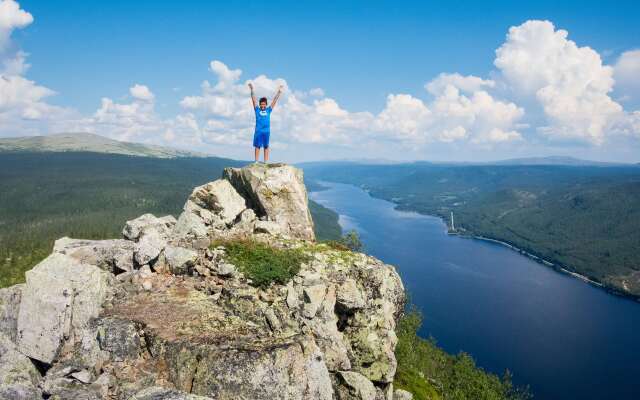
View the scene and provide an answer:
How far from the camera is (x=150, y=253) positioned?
58.4 ft

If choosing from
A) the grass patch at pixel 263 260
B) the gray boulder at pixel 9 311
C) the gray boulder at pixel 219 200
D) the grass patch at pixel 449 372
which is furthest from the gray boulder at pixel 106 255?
the grass patch at pixel 449 372

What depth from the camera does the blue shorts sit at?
26.3m

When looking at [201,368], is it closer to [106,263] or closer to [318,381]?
[318,381]

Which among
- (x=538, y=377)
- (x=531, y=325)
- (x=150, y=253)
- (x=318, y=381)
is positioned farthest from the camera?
(x=531, y=325)

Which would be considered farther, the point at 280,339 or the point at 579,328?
the point at 579,328

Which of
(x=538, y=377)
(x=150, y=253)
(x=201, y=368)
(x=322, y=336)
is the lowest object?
(x=538, y=377)

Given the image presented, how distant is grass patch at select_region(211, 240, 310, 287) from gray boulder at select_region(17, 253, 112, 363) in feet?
18.6

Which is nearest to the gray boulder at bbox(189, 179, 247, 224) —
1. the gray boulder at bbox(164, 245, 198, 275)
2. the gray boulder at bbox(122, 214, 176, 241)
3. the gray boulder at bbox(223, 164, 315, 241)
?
the gray boulder at bbox(223, 164, 315, 241)

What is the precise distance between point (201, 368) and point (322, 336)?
622 centimetres

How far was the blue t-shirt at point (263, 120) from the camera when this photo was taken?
83.0 ft

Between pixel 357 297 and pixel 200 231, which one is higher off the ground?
pixel 200 231

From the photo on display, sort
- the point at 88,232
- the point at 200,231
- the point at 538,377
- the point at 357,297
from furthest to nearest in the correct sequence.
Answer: the point at 88,232
the point at 538,377
the point at 200,231
the point at 357,297

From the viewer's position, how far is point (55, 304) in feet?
43.3

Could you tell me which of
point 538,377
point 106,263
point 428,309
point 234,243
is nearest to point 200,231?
point 234,243
